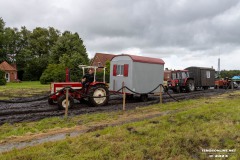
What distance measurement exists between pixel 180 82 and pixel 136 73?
1007 centimetres

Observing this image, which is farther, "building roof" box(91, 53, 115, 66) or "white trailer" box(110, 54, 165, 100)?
"building roof" box(91, 53, 115, 66)

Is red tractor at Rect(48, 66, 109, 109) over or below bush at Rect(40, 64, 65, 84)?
below

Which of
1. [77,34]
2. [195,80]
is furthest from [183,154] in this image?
[77,34]

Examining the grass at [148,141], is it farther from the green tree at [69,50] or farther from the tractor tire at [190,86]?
the green tree at [69,50]

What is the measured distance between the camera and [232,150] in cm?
499

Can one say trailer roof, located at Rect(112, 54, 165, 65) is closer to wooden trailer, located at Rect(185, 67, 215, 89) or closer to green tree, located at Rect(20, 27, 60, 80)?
wooden trailer, located at Rect(185, 67, 215, 89)

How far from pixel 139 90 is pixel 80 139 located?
850 centimetres

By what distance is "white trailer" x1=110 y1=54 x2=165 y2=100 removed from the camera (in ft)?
44.3

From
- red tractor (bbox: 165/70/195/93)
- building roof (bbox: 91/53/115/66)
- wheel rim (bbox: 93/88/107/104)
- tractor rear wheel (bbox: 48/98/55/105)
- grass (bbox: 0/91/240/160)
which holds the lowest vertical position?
grass (bbox: 0/91/240/160)

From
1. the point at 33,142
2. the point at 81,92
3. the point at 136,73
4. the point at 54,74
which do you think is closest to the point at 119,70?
the point at 136,73

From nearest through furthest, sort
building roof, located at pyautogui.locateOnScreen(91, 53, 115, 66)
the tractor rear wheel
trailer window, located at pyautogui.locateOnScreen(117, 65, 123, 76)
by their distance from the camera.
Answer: the tractor rear wheel
trailer window, located at pyautogui.locateOnScreen(117, 65, 123, 76)
building roof, located at pyautogui.locateOnScreen(91, 53, 115, 66)

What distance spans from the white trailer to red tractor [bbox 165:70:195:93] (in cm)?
782

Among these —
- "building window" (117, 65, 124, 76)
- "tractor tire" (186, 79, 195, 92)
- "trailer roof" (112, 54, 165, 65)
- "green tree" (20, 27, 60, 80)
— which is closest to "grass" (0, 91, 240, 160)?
"trailer roof" (112, 54, 165, 65)

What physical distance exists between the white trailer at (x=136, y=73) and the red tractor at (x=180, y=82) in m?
7.82
